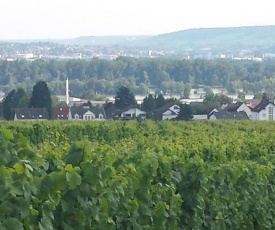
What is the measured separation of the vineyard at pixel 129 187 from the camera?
22.6 ft

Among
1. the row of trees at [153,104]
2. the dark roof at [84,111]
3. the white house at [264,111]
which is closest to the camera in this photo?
the row of trees at [153,104]

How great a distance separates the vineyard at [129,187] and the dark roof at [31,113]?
40.9 meters

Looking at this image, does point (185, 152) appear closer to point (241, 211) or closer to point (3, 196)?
point (241, 211)

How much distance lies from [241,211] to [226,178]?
30.2 inches

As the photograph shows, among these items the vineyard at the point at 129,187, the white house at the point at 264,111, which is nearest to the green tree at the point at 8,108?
the white house at the point at 264,111

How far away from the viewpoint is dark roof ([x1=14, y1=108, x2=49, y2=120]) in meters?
57.7

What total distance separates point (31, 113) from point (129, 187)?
1978 inches

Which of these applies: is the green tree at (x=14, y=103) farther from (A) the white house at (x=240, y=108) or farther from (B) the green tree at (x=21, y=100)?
(A) the white house at (x=240, y=108)

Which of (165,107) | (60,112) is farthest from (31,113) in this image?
(165,107)

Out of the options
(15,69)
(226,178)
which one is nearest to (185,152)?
(226,178)

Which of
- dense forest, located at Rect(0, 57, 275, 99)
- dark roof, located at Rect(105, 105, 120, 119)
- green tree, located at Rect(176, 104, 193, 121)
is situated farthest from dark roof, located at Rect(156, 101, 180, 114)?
dense forest, located at Rect(0, 57, 275, 99)

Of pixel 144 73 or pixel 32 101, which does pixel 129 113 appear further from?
pixel 144 73

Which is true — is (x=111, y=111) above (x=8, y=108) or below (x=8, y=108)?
below

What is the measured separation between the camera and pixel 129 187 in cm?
915
